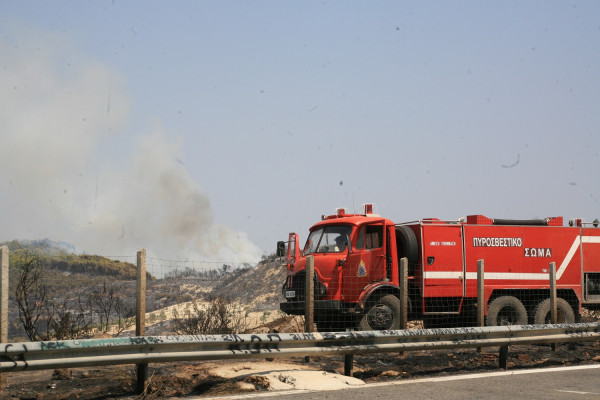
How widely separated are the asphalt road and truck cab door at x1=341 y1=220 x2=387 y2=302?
5365 mm

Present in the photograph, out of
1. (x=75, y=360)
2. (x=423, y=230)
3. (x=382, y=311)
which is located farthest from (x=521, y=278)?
(x=75, y=360)

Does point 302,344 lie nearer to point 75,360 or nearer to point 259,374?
point 259,374

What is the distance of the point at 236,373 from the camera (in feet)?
32.3

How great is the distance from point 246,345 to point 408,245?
8.03 metres

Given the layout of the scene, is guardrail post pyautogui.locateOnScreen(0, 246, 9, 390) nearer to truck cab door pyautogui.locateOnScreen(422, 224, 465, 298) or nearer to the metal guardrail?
the metal guardrail

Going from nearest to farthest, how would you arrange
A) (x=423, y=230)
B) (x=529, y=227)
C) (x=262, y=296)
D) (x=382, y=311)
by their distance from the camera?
1. (x=382, y=311)
2. (x=423, y=230)
3. (x=529, y=227)
4. (x=262, y=296)

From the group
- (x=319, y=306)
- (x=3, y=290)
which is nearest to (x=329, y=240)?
(x=319, y=306)

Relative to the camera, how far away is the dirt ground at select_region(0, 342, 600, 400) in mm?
9039

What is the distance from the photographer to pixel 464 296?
17.1 metres

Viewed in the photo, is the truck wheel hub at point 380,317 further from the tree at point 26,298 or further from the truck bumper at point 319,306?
the tree at point 26,298

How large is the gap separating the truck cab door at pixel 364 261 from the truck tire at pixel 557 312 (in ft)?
14.0

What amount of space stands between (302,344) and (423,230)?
771cm

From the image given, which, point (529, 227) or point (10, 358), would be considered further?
point (529, 227)

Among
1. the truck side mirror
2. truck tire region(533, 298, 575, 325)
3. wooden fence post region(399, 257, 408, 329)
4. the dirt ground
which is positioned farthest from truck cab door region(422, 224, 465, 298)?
wooden fence post region(399, 257, 408, 329)
